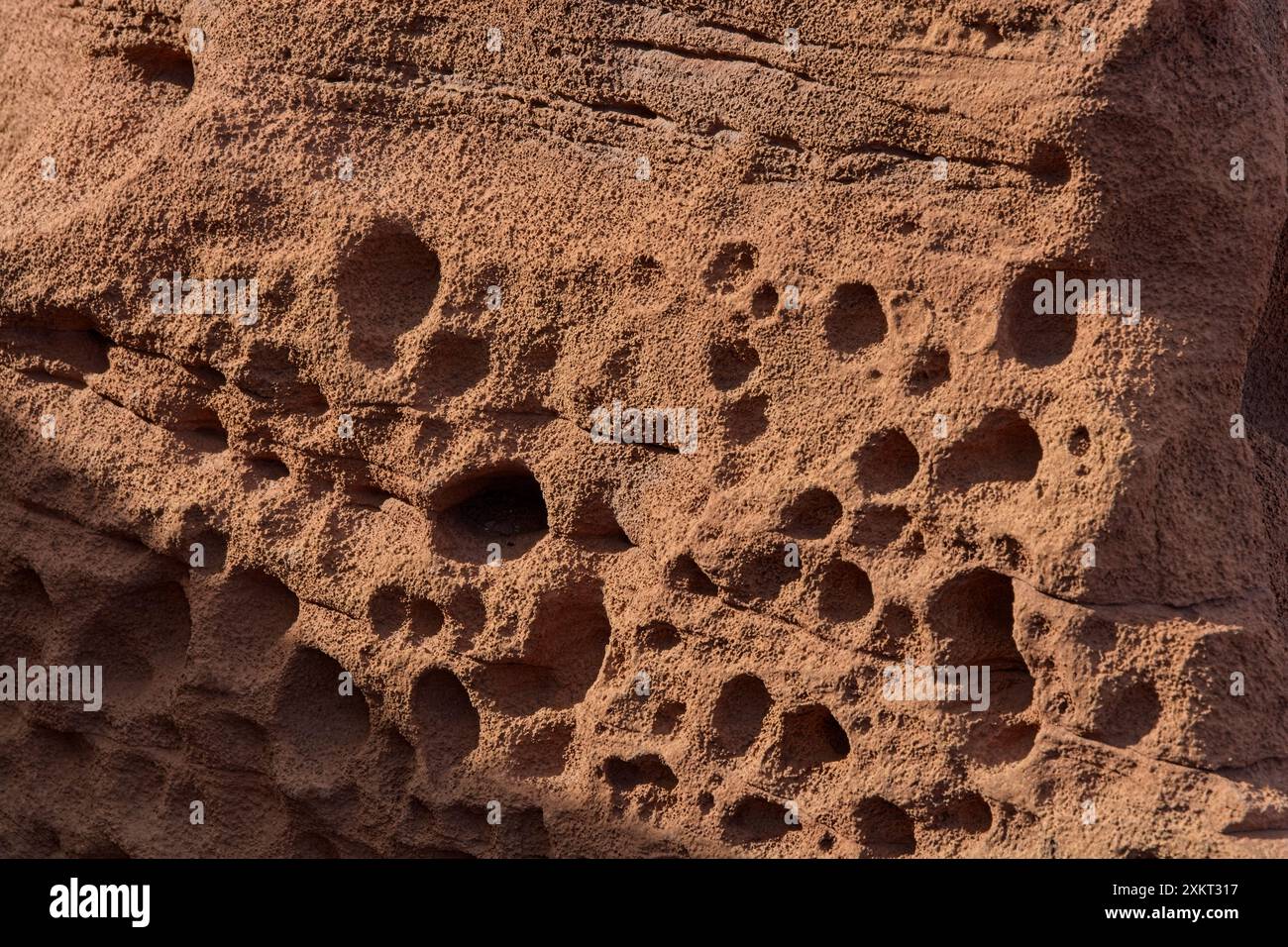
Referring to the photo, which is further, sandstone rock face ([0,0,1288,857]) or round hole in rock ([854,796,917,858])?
round hole in rock ([854,796,917,858])

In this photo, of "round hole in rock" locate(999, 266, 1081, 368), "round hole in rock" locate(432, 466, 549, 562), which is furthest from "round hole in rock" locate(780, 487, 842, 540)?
"round hole in rock" locate(432, 466, 549, 562)

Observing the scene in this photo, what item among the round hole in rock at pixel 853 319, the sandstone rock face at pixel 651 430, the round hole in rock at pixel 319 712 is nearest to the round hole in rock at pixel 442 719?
the sandstone rock face at pixel 651 430

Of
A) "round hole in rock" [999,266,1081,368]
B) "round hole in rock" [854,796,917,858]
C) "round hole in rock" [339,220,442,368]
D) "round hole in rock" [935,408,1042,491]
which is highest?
"round hole in rock" [339,220,442,368]

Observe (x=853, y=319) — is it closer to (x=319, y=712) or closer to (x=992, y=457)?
(x=992, y=457)

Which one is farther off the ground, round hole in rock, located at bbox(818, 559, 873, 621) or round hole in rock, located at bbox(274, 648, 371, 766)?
round hole in rock, located at bbox(818, 559, 873, 621)

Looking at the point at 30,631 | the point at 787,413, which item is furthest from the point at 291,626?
the point at 787,413

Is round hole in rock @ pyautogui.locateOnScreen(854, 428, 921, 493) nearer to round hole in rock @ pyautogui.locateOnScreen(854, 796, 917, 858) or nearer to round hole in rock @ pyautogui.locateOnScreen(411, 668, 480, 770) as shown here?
round hole in rock @ pyautogui.locateOnScreen(854, 796, 917, 858)

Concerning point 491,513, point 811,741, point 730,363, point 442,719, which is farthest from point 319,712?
point 730,363

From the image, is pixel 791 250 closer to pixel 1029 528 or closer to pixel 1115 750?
pixel 1029 528
